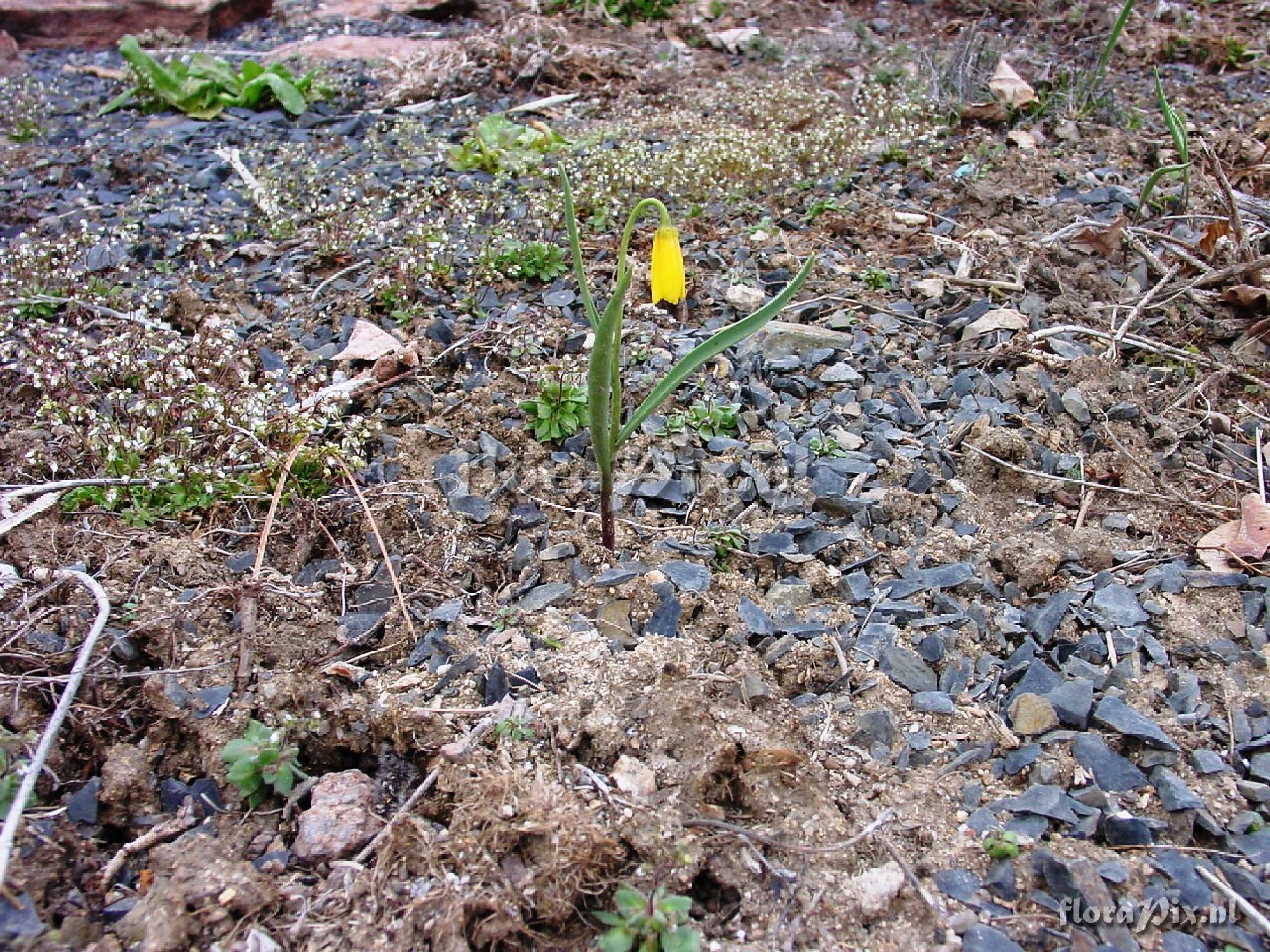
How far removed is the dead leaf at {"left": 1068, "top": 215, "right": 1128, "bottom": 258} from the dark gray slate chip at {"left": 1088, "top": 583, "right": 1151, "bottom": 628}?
1.60 metres

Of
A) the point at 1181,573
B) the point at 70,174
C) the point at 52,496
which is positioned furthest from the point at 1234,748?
the point at 70,174

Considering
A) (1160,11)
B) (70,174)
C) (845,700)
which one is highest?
(1160,11)

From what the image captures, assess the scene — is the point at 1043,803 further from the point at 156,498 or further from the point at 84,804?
the point at 156,498

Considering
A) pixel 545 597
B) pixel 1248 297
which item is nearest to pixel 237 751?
pixel 545 597

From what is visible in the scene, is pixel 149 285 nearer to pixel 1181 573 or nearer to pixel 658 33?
pixel 1181 573

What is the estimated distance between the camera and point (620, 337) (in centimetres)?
192

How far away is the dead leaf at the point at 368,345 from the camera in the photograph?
2809mm

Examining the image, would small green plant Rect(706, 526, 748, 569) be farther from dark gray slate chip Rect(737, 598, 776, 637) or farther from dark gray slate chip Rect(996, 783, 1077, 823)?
dark gray slate chip Rect(996, 783, 1077, 823)

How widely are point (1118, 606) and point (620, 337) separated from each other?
1.20m

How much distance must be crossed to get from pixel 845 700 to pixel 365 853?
0.91 meters

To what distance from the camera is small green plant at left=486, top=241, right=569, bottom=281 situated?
317 centimetres

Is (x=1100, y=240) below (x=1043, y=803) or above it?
above

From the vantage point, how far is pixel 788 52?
17.4 feet

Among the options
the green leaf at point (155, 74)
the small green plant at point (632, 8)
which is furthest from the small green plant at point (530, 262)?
the small green plant at point (632, 8)
